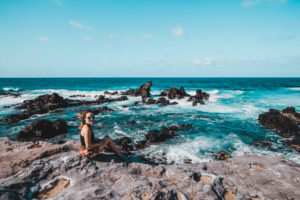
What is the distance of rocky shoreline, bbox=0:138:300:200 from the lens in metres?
3.40

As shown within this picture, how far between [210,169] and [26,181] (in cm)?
498

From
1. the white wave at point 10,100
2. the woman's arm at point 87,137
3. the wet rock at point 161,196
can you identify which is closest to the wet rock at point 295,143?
the wet rock at point 161,196

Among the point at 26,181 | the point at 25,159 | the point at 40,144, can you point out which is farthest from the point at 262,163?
the point at 40,144

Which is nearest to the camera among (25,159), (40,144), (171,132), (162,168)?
(162,168)

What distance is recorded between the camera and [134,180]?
3844 millimetres

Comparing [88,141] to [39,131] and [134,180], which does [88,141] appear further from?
[39,131]

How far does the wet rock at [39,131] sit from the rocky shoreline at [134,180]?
659 centimetres

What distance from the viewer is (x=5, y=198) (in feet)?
9.70

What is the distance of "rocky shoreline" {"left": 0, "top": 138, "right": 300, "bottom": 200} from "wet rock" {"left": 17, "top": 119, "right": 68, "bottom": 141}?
659cm

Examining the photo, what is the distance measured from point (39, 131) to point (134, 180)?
33.9 feet

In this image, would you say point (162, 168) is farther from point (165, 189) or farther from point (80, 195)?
point (80, 195)

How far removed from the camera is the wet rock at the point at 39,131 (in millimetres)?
10789

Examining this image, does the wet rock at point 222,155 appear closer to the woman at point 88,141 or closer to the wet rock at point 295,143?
the wet rock at point 295,143

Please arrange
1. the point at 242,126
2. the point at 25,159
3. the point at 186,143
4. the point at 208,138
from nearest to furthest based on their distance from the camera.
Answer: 1. the point at 25,159
2. the point at 186,143
3. the point at 208,138
4. the point at 242,126
